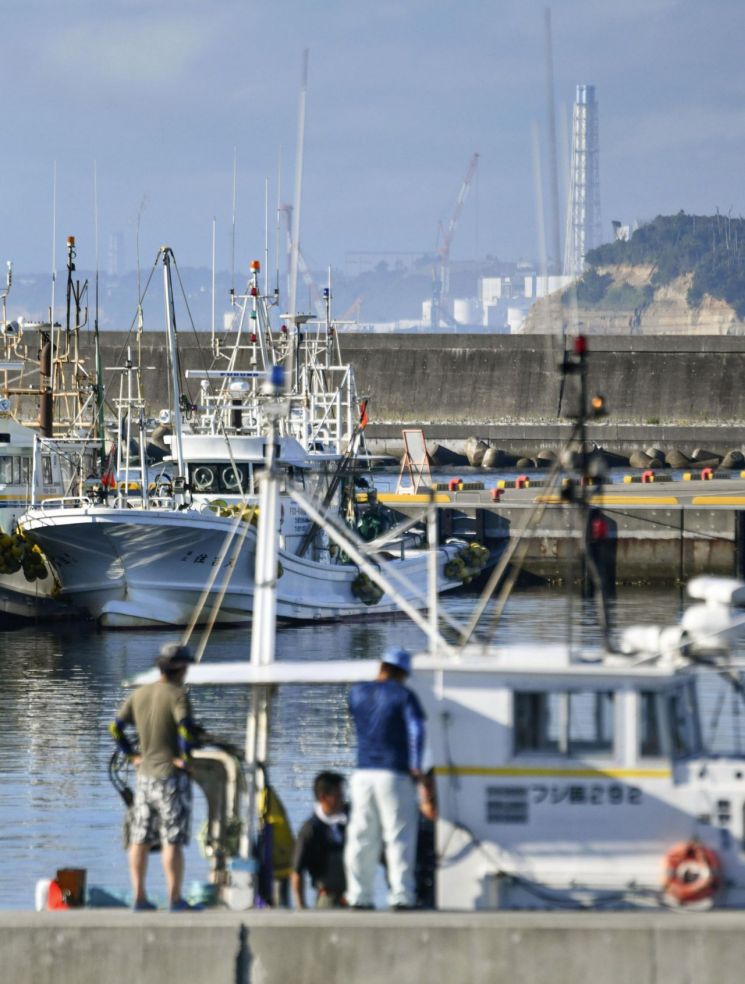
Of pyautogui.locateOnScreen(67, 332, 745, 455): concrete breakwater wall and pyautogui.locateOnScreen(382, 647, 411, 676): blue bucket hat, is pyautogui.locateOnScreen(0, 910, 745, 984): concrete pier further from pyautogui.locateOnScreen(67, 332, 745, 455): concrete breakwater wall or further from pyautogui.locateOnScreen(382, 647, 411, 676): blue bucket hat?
pyautogui.locateOnScreen(67, 332, 745, 455): concrete breakwater wall

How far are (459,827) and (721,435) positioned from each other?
235 feet

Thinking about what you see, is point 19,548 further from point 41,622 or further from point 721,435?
point 721,435

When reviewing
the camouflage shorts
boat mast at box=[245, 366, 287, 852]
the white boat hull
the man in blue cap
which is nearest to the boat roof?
the man in blue cap

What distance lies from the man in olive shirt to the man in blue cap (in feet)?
3.52

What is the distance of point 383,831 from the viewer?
9.45 m

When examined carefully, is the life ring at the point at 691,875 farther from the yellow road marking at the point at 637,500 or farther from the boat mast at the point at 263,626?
the yellow road marking at the point at 637,500

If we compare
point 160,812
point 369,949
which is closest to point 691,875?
point 369,949

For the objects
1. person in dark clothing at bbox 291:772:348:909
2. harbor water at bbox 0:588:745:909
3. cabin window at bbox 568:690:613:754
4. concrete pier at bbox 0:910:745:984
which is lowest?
harbor water at bbox 0:588:745:909

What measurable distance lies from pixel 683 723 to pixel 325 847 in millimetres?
2263

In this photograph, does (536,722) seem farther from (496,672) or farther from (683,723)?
(683,723)

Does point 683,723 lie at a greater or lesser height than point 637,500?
lesser

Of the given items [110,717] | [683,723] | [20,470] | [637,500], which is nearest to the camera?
[683,723]

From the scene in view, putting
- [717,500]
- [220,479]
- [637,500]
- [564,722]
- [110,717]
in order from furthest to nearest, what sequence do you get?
[717,500], [637,500], [220,479], [110,717], [564,722]

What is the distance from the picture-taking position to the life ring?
934cm
